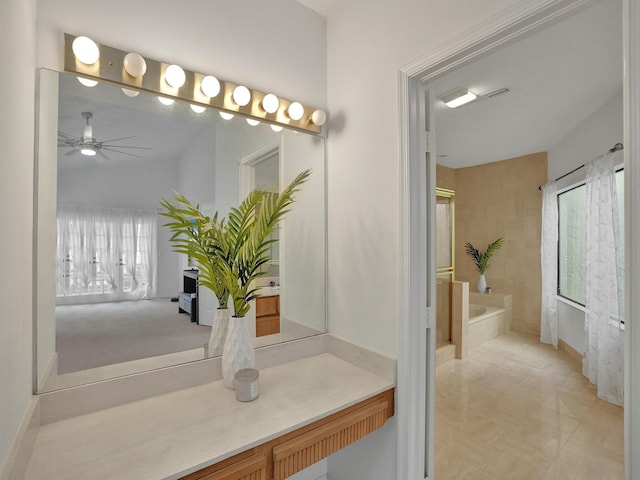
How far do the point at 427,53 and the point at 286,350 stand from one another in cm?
152

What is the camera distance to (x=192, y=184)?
1.50 metres

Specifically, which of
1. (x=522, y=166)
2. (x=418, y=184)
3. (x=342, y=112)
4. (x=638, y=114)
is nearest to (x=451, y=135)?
(x=522, y=166)

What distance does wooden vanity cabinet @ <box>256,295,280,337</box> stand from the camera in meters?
1.69

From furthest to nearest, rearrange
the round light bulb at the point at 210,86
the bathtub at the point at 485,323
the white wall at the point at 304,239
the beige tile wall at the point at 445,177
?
the beige tile wall at the point at 445,177 < the bathtub at the point at 485,323 < the white wall at the point at 304,239 < the round light bulb at the point at 210,86

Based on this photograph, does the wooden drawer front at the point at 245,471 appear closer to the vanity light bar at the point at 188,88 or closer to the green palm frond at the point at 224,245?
the green palm frond at the point at 224,245

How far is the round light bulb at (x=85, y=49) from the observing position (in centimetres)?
118

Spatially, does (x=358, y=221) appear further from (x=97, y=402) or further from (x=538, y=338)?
(x=538, y=338)

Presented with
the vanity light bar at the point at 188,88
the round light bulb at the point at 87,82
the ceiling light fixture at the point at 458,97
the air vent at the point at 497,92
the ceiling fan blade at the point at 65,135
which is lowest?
the ceiling fan blade at the point at 65,135

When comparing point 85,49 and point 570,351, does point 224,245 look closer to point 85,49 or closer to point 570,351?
point 85,49

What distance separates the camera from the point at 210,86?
4.79ft

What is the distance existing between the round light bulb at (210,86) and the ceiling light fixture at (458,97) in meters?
1.96

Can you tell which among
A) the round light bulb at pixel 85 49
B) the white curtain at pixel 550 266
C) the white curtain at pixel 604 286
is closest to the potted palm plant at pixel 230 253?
the round light bulb at pixel 85 49

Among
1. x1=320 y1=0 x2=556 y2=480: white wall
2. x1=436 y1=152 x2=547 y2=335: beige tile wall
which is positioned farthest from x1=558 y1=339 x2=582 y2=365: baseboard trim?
x1=320 y1=0 x2=556 y2=480: white wall

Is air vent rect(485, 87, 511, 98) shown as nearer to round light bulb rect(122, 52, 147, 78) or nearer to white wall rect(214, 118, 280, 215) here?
white wall rect(214, 118, 280, 215)
